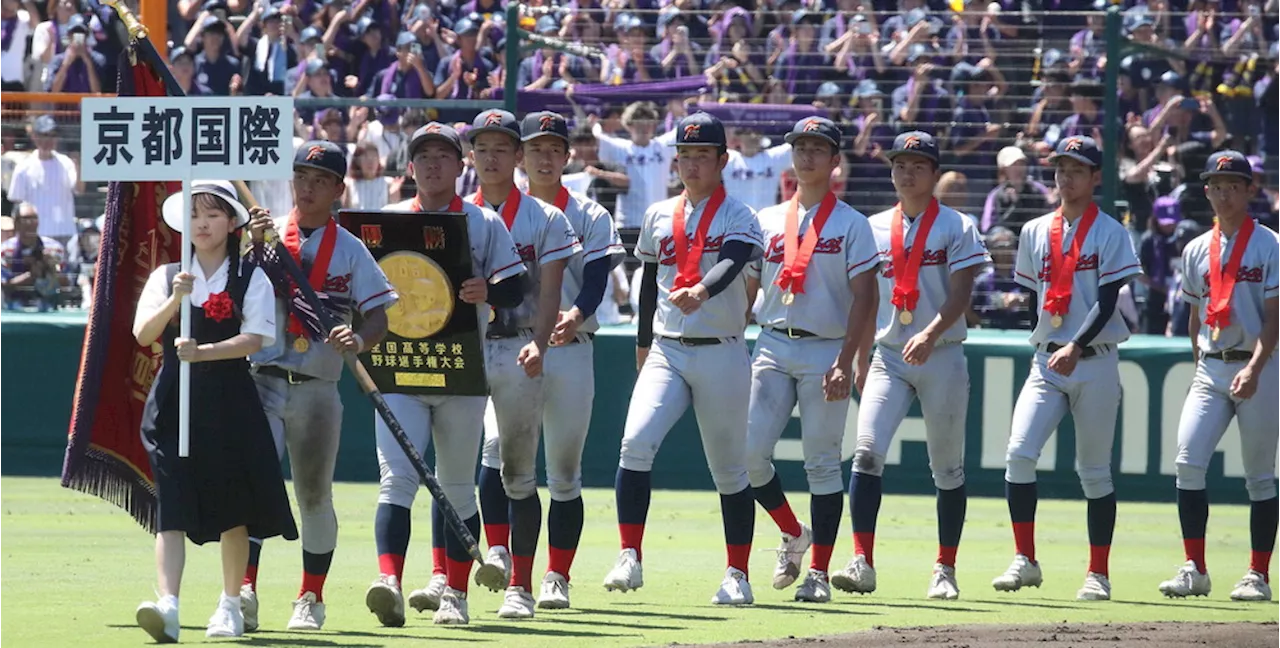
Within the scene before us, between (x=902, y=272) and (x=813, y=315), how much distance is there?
69 centimetres

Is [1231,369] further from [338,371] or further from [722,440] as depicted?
[338,371]

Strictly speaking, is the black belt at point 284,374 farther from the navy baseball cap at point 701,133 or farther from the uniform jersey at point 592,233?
the navy baseball cap at point 701,133

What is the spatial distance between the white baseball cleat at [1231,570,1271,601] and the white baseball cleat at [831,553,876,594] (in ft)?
6.14

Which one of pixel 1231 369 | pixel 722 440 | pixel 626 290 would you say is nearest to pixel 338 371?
pixel 722 440

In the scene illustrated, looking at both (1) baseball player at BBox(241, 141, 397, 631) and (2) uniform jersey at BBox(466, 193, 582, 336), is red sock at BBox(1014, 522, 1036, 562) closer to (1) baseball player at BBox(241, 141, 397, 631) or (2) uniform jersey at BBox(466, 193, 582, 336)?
(2) uniform jersey at BBox(466, 193, 582, 336)

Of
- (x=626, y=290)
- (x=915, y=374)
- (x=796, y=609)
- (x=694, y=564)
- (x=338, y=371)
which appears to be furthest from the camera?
(x=626, y=290)

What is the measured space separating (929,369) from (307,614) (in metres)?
3.61

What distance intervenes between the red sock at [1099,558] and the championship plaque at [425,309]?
136 inches

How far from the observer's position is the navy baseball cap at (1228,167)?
10.3m

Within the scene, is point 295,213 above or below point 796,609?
above

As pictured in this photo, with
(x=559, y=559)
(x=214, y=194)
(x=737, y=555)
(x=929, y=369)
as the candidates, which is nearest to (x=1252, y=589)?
(x=929, y=369)

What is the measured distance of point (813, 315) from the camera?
982cm

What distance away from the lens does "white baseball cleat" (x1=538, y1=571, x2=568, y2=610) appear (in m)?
9.12

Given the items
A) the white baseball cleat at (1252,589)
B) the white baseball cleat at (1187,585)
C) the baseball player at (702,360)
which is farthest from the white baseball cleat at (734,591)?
the white baseball cleat at (1252,589)
